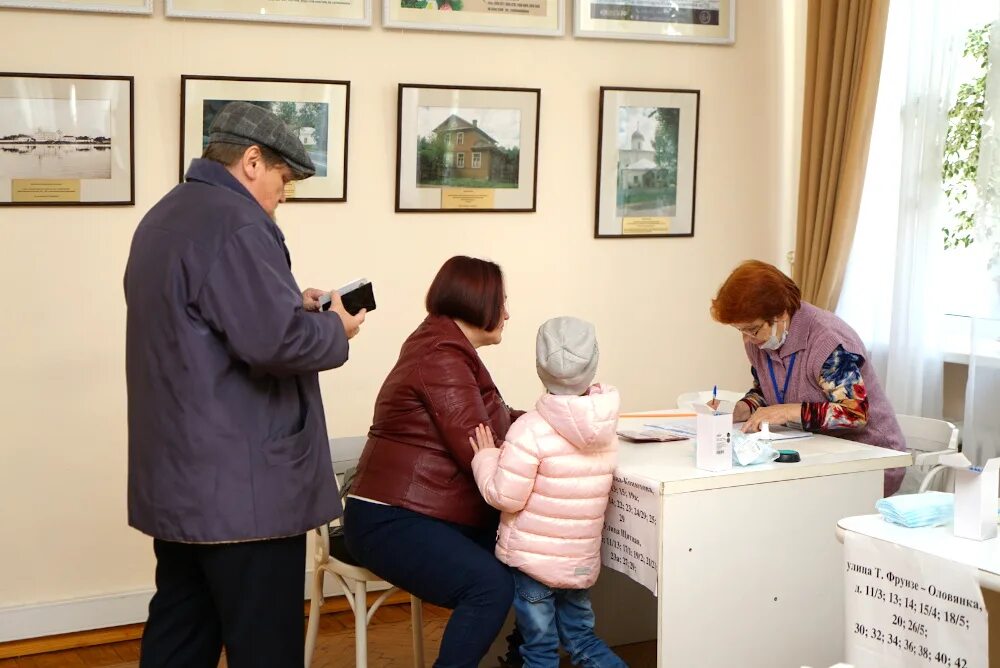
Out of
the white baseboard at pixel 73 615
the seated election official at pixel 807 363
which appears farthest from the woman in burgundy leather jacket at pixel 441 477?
the white baseboard at pixel 73 615

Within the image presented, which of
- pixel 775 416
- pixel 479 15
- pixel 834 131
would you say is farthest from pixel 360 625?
pixel 834 131

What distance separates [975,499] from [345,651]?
94.4 inches

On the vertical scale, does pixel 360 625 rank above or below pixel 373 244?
below

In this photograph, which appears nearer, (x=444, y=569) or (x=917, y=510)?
(x=917, y=510)

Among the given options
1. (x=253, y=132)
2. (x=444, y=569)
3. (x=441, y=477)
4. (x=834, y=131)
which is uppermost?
(x=834, y=131)

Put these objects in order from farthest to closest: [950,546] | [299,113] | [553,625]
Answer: [299,113] < [553,625] < [950,546]

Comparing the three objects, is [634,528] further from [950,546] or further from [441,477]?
[950,546]

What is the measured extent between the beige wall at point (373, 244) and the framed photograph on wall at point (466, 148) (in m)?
0.06

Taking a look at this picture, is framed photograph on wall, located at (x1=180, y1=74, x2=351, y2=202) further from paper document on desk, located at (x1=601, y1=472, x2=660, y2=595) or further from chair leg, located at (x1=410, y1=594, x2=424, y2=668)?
paper document on desk, located at (x1=601, y1=472, x2=660, y2=595)

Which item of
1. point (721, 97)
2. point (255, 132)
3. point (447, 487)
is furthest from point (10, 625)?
point (721, 97)

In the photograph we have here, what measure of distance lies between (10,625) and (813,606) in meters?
2.70

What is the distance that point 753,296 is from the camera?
322 centimetres

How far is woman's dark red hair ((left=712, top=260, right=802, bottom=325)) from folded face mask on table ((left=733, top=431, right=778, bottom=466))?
1.56ft

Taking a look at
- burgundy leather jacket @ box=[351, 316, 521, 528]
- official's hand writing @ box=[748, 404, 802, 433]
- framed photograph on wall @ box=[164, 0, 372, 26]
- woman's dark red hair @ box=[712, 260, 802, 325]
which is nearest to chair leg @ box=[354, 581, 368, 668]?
burgundy leather jacket @ box=[351, 316, 521, 528]
